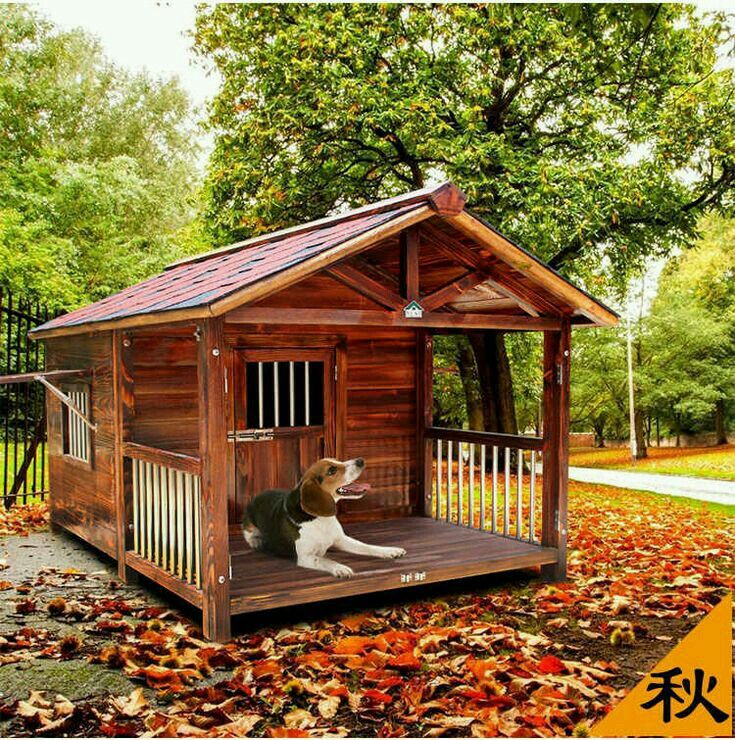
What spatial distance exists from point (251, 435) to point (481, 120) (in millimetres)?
7641

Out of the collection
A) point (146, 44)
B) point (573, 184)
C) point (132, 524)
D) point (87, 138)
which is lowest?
point (132, 524)

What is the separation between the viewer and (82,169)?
66.3 ft

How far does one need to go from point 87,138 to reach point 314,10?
19169 mm

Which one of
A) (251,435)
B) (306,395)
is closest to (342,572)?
(251,435)

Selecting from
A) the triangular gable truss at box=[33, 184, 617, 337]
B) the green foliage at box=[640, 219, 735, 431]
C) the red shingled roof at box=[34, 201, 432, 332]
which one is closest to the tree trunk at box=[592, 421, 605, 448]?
the green foliage at box=[640, 219, 735, 431]

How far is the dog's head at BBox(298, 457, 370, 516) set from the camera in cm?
706

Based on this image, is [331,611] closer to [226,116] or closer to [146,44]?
[226,116]

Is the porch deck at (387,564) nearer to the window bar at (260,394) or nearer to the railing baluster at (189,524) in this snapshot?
the railing baluster at (189,524)

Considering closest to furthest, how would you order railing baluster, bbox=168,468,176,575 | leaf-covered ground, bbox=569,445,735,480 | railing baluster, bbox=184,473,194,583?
1. railing baluster, bbox=184,473,194,583
2. railing baluster, bbox=168,468,176,575
3. leaf-covered ground, bbox=569,445,735,480

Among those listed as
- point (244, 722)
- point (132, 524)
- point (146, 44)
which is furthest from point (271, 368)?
point (146, 44)

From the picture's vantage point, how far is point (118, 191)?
2089cm

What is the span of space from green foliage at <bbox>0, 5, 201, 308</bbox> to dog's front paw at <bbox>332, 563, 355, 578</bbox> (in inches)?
429

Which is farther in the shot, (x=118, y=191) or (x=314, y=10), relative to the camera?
(x=118, y=191)

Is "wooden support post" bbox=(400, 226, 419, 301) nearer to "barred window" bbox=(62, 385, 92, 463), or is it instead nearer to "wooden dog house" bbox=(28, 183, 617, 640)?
"wooden dog house" bbox=(28, 183, 617, 640)
